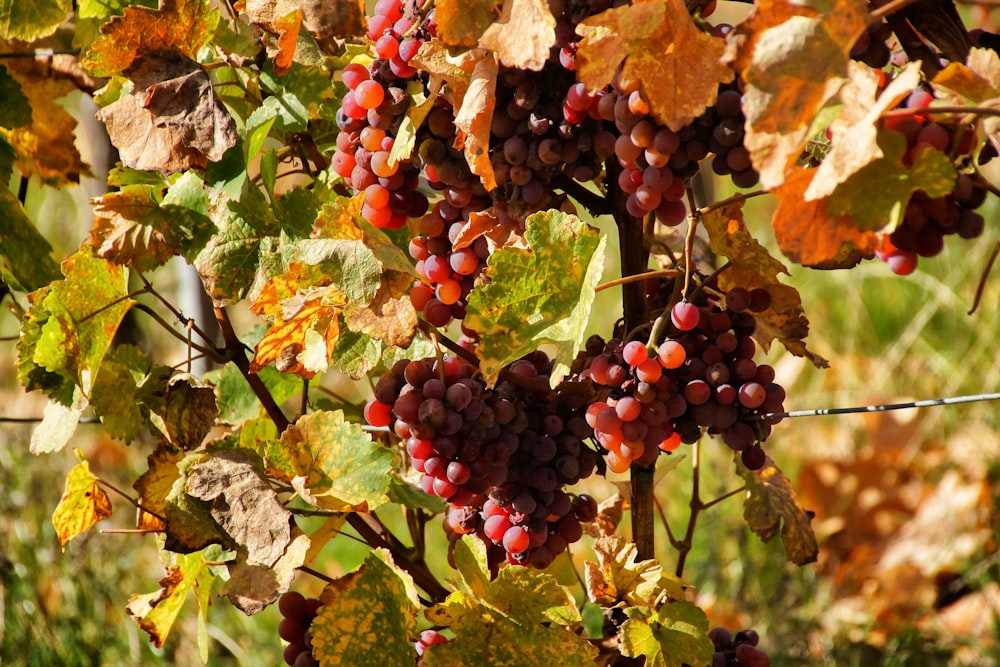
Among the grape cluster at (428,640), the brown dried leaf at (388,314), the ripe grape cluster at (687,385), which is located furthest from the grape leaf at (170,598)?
the ripe grape cluster at (687,385)

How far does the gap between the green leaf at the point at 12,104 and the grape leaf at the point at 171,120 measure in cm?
32

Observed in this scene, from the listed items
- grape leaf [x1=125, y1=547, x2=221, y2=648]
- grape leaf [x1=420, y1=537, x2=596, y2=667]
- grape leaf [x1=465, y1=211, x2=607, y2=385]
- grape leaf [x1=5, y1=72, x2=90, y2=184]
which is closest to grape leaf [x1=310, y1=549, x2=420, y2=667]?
grape leaf [x1=420, y1=537, x2=596, y2=667]

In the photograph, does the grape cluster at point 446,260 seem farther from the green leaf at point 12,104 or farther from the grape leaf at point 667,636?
the green leaf at point 12,104

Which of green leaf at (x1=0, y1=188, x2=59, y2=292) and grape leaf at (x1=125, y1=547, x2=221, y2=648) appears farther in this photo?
green leaf at (x1=0, y1=188, x2=59, y2=292)

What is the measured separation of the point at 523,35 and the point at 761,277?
1.02 ft

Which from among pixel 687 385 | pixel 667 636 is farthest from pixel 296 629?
pixel 687 385

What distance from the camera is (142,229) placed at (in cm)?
94

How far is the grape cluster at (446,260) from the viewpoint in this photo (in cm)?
87

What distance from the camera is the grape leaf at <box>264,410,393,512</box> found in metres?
0.88

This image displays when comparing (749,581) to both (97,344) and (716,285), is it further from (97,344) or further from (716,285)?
(97,344)

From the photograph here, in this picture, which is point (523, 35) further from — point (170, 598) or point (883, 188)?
point (170, 598)

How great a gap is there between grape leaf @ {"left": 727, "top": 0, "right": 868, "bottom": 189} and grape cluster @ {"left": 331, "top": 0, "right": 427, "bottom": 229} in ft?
1.00

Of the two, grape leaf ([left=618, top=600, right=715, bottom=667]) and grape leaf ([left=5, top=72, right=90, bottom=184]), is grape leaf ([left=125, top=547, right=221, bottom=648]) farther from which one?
grape leaf ([left=5, top=72, right=90, bottom=184])

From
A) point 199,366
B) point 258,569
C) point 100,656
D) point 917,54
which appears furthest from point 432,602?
point 100,656
